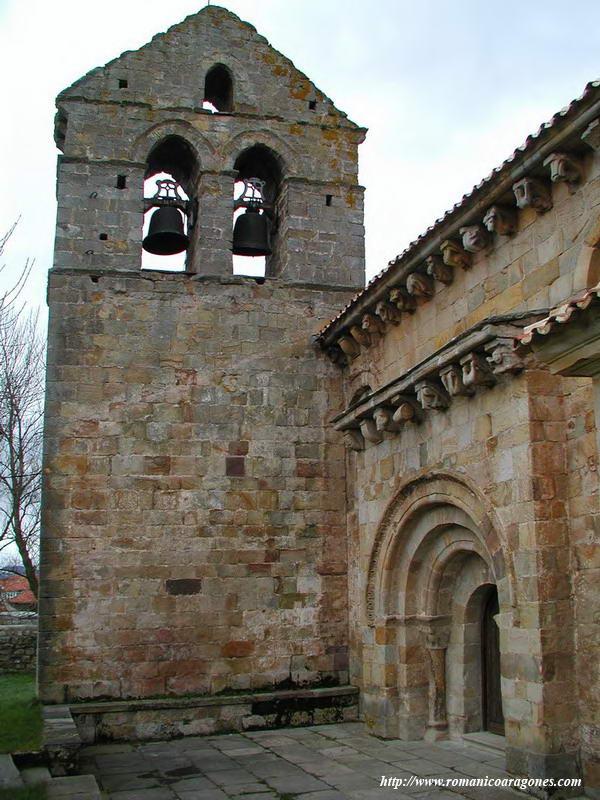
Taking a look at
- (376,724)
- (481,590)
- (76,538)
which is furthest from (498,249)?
(76,538)

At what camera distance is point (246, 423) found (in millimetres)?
9719

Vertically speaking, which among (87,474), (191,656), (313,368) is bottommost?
(191,656)

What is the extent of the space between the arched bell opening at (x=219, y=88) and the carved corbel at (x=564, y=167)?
5.73m

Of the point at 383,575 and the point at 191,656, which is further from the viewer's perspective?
the point at 191,656

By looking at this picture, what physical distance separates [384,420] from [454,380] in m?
1.39

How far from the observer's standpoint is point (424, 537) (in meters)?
7.98

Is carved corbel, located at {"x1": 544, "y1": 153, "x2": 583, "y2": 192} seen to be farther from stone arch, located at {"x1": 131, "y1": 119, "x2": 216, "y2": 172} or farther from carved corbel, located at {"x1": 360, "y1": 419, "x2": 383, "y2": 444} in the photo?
stone arch, located at {"x1": 131, "y1": 119, "x2": 216, "y2": 172}

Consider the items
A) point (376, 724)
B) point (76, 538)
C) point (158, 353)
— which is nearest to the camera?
point (376, 724)

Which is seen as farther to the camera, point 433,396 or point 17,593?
point 17,593

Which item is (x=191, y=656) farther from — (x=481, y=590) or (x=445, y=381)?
(x=445, y=381)

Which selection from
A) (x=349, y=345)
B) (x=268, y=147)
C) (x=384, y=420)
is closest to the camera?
(x=384, y=420)

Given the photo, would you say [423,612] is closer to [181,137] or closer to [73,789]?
[73,789]

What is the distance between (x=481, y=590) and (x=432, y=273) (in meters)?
2.89

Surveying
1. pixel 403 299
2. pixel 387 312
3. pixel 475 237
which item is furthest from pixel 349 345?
pixel 475 237
